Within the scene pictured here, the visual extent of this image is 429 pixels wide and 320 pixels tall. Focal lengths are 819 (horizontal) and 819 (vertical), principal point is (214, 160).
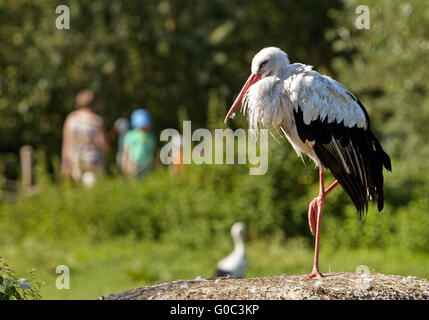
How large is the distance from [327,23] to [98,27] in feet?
26.6

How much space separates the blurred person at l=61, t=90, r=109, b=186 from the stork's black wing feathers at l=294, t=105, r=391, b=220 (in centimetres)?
803

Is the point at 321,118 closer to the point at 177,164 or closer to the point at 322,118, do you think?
the point at 322,118

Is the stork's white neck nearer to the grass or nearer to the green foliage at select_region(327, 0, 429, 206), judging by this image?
the grass

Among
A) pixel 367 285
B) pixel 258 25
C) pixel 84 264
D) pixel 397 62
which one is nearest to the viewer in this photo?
pixel 367 285

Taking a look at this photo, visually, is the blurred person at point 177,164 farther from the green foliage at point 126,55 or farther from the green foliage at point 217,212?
the green foliage at point 126,55

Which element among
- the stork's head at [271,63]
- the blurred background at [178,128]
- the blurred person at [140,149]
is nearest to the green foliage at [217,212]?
the blurred background at [178,128]

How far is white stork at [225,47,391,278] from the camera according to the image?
20.6 feet

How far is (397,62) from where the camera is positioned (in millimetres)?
15398

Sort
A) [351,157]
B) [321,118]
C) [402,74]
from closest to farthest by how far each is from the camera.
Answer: [321,118] < [351,157] < [402,74]

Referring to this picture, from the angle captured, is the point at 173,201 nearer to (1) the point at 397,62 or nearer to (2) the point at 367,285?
(1) the point at 397,62

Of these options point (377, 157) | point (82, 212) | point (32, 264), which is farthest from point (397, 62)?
point (377, 157)

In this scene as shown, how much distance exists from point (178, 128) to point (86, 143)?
8.12 meters

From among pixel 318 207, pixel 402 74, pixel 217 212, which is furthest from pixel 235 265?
pixel 402 74

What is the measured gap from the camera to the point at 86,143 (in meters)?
14.1
